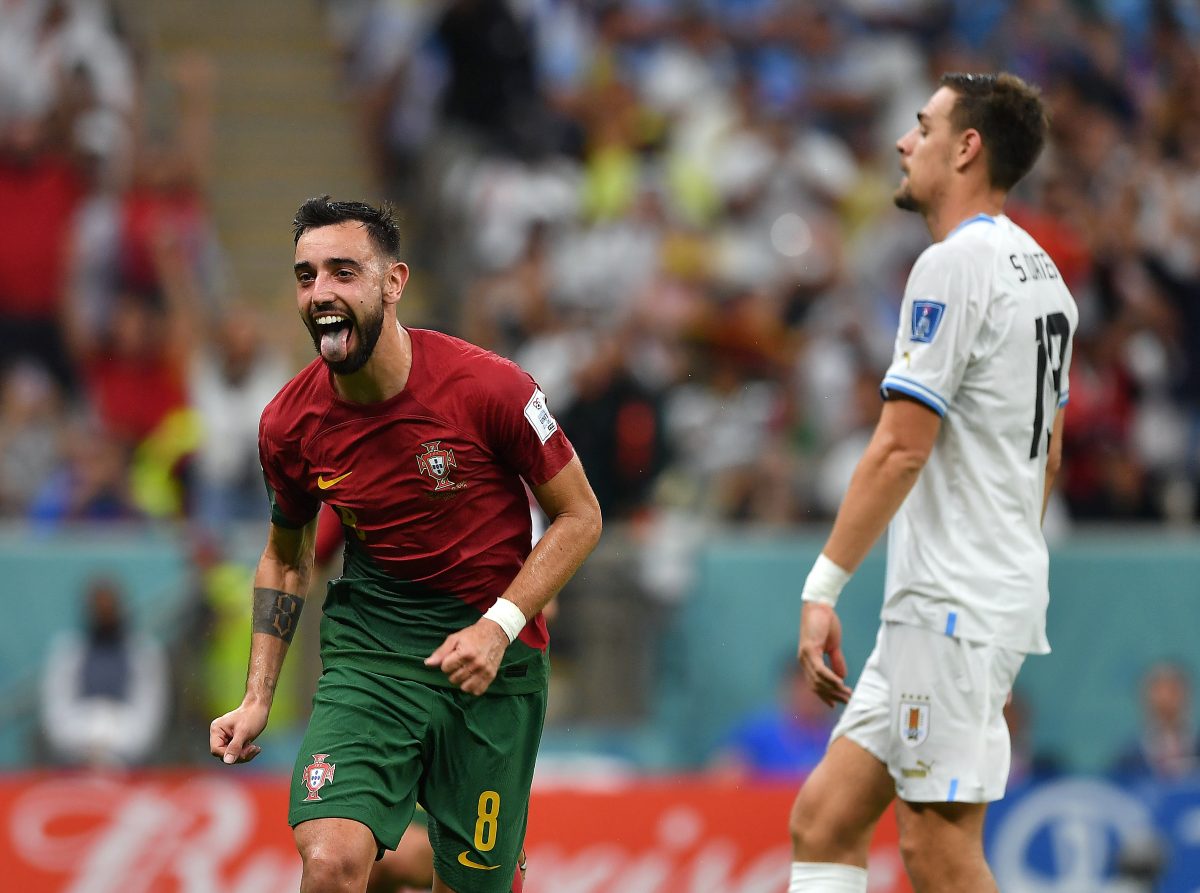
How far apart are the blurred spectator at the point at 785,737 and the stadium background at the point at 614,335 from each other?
0.25m

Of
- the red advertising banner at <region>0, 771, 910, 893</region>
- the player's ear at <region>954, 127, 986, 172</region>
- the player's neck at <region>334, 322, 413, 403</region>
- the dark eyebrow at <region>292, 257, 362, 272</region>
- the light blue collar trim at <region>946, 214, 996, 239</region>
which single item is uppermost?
the player's ear at <region>954, 127, 986, 172</region>

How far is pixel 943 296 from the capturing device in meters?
4.67

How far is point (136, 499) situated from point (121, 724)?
1.67 m

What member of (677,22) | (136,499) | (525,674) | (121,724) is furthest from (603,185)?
(525,674)

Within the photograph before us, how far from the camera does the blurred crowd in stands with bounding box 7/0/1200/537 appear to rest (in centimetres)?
1058

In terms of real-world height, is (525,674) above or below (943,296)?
below

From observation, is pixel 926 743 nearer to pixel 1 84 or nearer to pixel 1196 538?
pixel 1196 538

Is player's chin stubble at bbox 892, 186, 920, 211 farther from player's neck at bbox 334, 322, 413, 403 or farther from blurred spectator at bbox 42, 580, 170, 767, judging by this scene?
blurred spectator at bbox 42, 580, 170, 767

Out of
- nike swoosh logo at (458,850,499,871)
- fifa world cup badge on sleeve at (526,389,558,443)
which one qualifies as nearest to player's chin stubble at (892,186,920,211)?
fifa world cup badge on sleeve at (526,389,558,443)

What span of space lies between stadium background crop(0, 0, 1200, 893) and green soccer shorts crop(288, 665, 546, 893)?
3414 mm

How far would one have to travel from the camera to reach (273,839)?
8148mm

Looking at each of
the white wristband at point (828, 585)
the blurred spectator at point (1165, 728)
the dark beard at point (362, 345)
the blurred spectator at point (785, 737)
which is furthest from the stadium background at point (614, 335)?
the dark beard at point (362, 345)

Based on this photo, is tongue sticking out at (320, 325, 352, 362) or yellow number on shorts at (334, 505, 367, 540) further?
yellow number on shorts at (334, 505, 367, 540)

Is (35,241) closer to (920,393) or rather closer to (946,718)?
(920,393)
